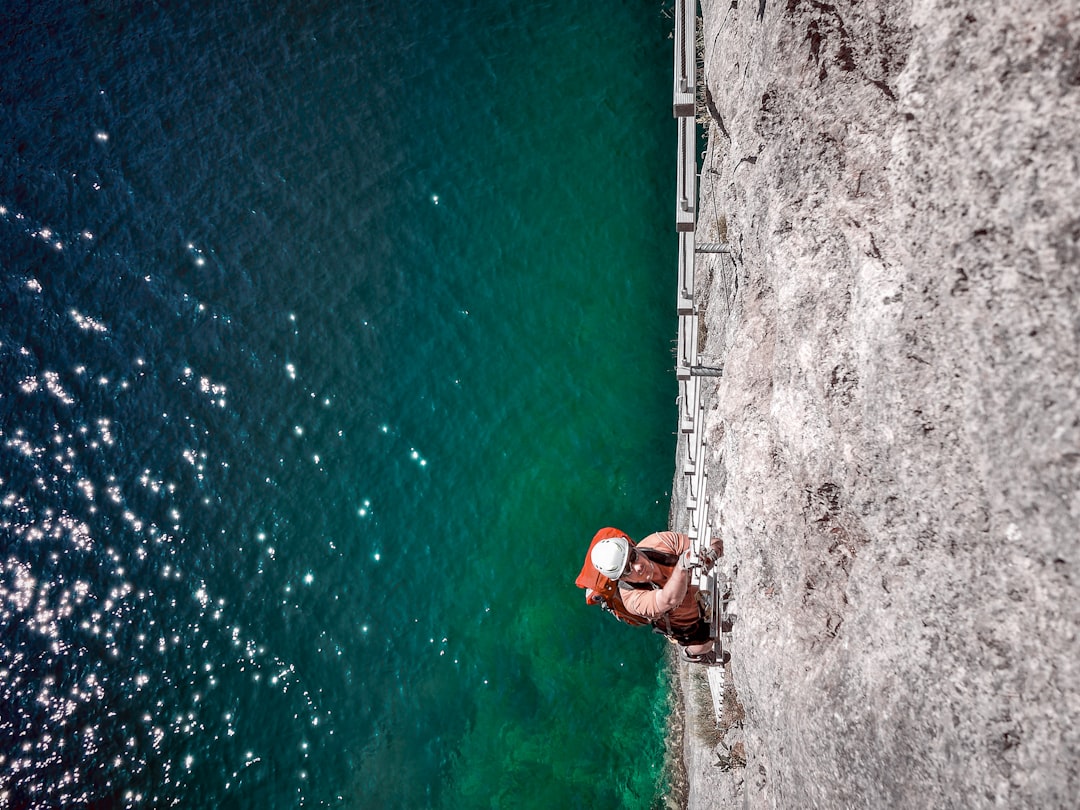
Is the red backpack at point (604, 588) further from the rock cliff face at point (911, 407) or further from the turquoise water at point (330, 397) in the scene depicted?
the turquoise water at point (330, 397)

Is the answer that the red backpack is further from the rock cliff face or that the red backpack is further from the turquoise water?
the turquoise water

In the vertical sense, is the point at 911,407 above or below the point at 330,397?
below

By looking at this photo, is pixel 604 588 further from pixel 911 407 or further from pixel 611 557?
pixel 911 407

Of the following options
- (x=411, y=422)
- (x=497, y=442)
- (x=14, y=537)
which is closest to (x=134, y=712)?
(x=14, y=537)

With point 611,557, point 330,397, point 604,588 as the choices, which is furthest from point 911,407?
point 330,397

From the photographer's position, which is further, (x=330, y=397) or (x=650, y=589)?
(x=330, y=397)

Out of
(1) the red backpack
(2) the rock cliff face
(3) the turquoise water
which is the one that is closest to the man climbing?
(1) the red backpack
